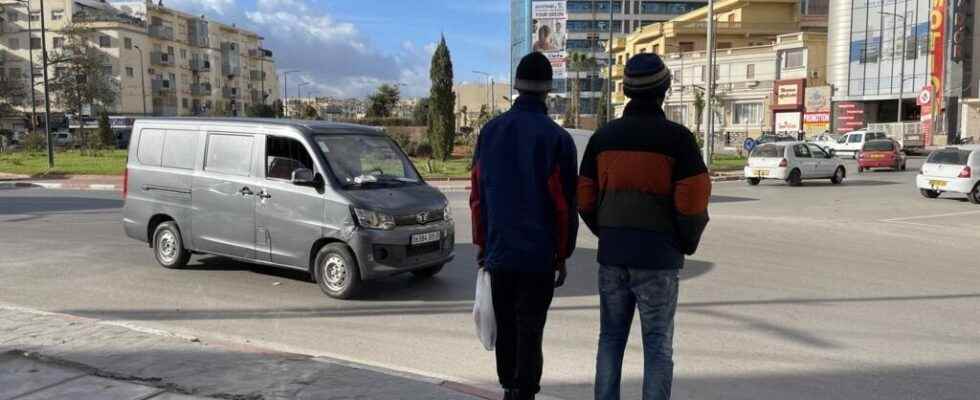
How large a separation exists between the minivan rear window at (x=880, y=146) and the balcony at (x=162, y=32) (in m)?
75.1

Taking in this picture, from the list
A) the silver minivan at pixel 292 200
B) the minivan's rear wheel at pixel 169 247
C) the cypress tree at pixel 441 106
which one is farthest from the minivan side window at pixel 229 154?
the cypress tree at pixel 441 106

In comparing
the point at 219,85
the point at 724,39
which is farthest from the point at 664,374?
the point at 219,85

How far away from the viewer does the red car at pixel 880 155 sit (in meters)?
29.6

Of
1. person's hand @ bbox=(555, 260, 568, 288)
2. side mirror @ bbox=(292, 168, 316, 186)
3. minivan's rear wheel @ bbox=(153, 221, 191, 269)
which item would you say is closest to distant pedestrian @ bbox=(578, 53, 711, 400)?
person's hand @ bbox=(555, 260, 568, 288)

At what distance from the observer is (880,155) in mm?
29641

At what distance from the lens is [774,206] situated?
17297 millimetres

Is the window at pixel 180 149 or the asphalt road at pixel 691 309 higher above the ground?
the window at pixel 180 149

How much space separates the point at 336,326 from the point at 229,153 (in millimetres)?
2827

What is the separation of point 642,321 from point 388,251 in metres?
4.06

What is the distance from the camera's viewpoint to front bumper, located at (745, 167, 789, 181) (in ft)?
76.0

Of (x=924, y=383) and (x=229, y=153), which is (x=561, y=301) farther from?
(x=229, y=153)

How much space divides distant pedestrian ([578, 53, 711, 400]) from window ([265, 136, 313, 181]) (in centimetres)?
471

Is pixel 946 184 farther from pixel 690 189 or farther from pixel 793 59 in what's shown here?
pixel 793 59

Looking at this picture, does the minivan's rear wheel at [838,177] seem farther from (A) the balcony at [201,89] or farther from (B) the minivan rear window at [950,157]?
(A) the balcony at [201,89]
